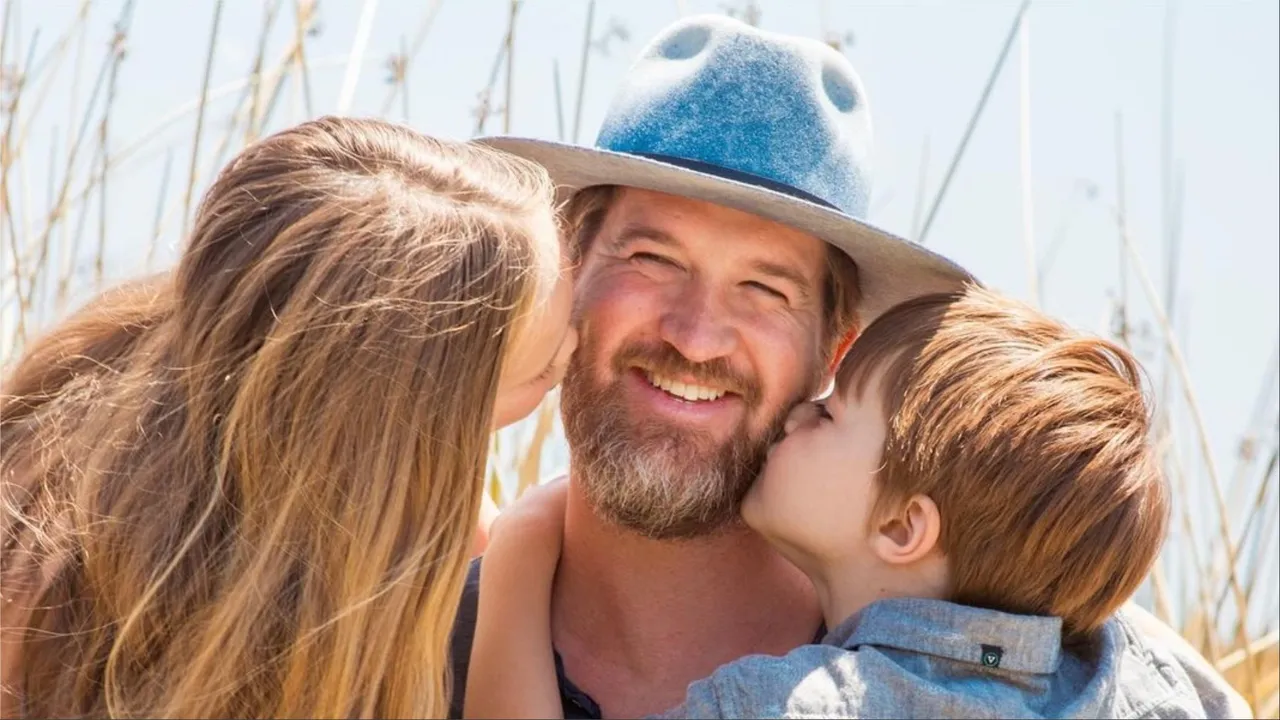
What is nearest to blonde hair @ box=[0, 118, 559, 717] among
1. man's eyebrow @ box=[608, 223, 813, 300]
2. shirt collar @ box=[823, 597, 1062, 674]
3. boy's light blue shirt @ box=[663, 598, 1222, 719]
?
boy's light blue shirt @ box=[663, 598, 1222, 719]

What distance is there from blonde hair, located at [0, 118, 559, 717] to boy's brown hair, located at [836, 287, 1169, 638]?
0.72 metres

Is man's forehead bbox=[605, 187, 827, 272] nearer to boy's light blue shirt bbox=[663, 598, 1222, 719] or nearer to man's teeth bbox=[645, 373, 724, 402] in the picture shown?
A: man's teeth bbox=[645, 373, 724, 402]

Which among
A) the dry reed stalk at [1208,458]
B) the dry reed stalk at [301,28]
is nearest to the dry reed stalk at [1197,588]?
the dry reed stalk at [1208,458]

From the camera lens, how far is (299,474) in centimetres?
224

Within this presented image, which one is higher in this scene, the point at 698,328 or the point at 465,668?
the point at 698,328

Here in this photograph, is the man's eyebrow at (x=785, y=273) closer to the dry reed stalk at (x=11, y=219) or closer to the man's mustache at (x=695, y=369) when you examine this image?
the man's mustache at (x=695, y=369)

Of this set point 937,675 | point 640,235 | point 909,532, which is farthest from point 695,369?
point 937,675

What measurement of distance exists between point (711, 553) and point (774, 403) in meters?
0.35

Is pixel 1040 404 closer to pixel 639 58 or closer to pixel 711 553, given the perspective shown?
pixel 711 553

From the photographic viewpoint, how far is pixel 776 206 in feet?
9.66

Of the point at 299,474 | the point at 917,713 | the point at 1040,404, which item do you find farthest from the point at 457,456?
the point at 1040,404

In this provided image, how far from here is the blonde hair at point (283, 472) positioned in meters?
2.22

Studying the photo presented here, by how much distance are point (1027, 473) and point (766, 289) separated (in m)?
0.77

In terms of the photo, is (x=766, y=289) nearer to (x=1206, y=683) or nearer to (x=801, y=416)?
(x=801, y=416)
